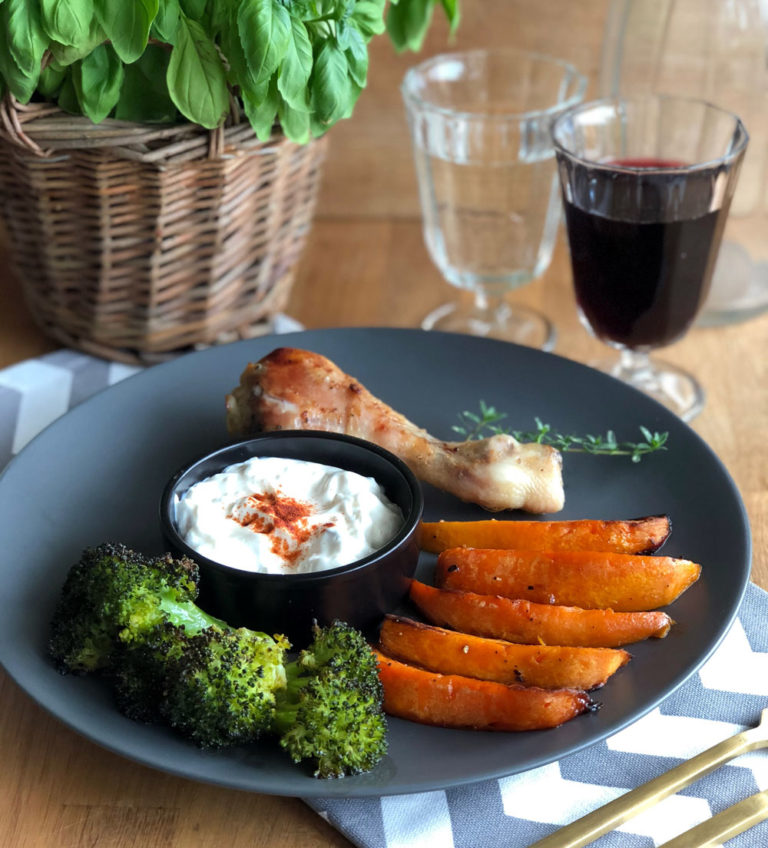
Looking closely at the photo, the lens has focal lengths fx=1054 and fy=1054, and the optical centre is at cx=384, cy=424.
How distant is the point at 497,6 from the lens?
2830 millimetres

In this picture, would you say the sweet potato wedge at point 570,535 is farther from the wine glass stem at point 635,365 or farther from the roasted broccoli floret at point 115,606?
the wine glass stem at point 635,365

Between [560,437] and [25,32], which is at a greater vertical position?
[25,32]

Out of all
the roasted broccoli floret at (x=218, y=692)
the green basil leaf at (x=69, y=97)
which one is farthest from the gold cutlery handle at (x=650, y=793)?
the green basil leaf at (x=69, y=97)

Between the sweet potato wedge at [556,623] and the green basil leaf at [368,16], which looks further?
the green basil leaf at [368,16]

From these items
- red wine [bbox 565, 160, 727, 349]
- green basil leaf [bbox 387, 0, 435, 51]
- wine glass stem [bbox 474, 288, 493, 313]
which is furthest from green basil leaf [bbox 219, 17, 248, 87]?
wine glass stem [bbox 474, 288, 493, 313]

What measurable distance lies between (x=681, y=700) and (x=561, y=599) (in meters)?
0.22

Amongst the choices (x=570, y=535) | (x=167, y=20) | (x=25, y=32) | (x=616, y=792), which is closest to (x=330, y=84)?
(x=167, y=20)

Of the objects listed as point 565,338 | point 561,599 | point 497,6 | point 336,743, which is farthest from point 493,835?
point 497,6

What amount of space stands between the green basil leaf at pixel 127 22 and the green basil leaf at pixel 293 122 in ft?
0.94

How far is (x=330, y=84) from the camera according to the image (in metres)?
1.80

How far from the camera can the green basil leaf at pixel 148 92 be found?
1.83 m

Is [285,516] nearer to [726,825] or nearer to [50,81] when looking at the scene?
[726,825]

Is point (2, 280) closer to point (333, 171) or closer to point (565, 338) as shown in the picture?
point (333, 171)

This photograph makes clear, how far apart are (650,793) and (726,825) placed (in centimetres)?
10
